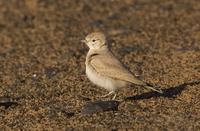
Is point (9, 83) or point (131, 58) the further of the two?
point (131, 58)

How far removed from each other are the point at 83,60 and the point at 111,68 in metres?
3.27

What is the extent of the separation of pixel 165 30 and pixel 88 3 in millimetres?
3030

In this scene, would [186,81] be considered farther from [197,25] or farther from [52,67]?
[197,25]

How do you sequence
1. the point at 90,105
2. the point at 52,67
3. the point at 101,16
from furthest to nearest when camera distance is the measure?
the point at 101,16
the point at 52,67
the point at 90,105

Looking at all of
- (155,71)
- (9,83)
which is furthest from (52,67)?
(155,71)

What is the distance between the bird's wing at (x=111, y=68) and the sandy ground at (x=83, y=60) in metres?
0.48

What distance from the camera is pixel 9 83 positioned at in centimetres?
1084

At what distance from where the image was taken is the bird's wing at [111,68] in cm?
877

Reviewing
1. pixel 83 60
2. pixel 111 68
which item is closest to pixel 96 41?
pixel 111 68

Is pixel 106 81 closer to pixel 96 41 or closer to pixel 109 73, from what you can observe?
pixel 109 73

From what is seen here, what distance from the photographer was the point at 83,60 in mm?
12180

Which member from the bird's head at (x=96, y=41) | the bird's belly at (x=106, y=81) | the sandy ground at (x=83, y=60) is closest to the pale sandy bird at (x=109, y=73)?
the bird's belly at (x=106, y=81)

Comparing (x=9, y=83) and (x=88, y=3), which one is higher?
(x=88, y=3)

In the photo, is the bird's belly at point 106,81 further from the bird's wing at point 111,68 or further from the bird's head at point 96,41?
the bird's head at point 96,41
